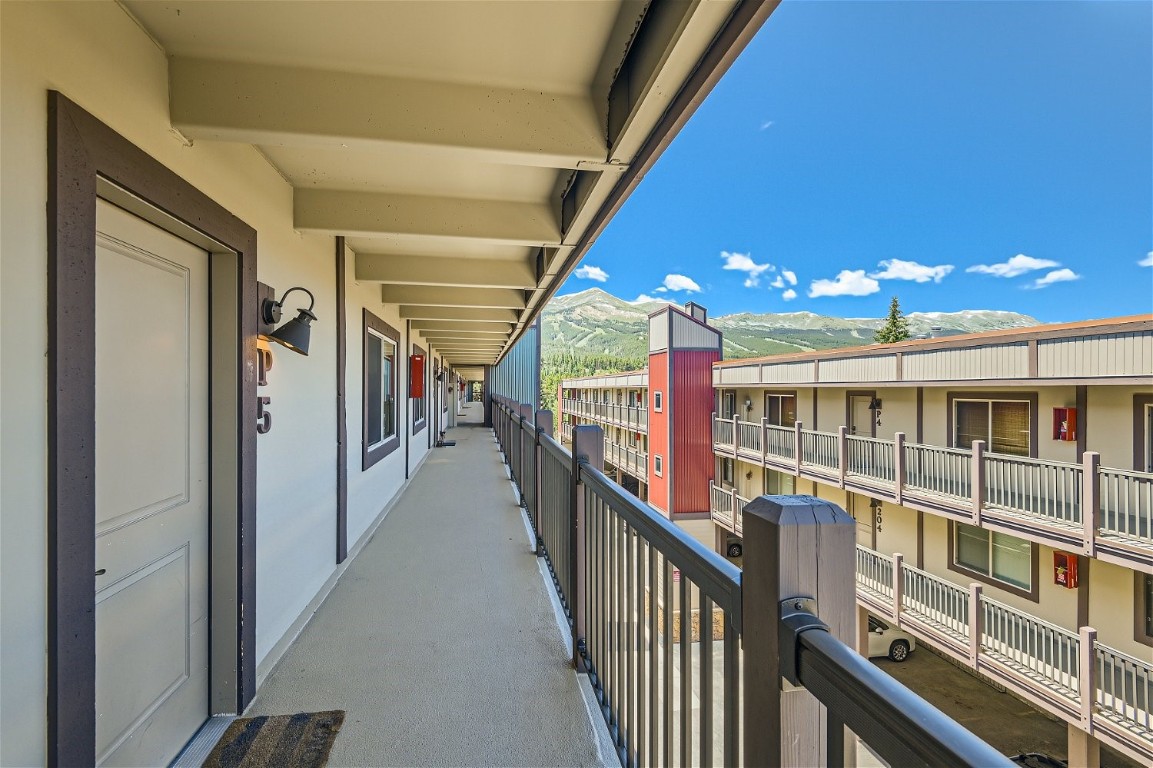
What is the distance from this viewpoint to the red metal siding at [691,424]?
14.8 meters

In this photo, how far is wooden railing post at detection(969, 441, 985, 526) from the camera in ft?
22.7

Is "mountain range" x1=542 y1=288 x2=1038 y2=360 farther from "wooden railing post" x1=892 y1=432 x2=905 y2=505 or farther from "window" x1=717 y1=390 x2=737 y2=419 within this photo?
"wooden railing post" x1=892 y1=432 x2=905 y2=505

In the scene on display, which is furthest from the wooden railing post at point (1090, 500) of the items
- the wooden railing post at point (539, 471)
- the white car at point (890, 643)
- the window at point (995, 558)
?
the wooden railing post at point (539, 471)

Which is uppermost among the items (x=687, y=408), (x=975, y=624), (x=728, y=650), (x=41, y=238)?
(x=41, y=238)

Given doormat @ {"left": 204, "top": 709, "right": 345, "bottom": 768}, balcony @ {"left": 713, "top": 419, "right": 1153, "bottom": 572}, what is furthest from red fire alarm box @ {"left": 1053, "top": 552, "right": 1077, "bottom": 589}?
doormat @ {"left": 204, "top": 709, "right": 345, "bottom": 768}

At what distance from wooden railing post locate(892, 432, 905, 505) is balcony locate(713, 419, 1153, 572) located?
0.06 feet

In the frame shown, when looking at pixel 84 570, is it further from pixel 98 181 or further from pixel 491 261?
pixel 491 261

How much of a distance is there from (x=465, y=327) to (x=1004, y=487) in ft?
26.7

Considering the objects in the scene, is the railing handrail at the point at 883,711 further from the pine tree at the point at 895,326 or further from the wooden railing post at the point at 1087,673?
the pine tree at the point at 895,326

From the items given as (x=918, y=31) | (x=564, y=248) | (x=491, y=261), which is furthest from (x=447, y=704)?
(x=918, y=31)

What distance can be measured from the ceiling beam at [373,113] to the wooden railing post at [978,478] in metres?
8.09

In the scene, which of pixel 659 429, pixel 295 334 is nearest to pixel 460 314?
pixel 295 334

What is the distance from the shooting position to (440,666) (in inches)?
81.7

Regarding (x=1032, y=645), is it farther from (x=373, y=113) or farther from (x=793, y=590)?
(x=373, y=113)
